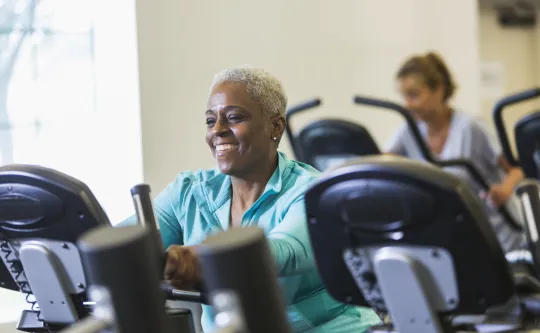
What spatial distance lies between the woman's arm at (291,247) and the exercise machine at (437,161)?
131cm

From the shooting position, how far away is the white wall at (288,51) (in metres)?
3.59

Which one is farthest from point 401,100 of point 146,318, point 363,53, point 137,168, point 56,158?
point 146,318

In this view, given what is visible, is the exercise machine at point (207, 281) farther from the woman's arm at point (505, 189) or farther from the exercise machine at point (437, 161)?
the woman's arm at point (505, 189)

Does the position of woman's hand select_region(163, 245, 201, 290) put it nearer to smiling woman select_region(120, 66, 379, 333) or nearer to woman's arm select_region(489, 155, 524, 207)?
smiling woman select_region(120, 66, 379, 333)

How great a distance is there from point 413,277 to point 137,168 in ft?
8.04

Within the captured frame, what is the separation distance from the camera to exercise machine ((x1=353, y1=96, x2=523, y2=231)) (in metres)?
3.10

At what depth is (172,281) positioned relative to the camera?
136 centimetres

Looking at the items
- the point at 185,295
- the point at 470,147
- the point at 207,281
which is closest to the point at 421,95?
the point at 470,147

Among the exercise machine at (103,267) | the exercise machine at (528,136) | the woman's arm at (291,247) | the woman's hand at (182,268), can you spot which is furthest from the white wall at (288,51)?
the woman's hand at (182,268)

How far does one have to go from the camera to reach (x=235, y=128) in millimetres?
2062

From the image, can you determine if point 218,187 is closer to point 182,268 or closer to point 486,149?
point 182,268

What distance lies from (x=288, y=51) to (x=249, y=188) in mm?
1869

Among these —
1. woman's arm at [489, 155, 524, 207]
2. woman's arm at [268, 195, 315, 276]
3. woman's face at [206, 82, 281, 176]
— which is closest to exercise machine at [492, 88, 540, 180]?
woman's arm at [489, 155, 524, 207]

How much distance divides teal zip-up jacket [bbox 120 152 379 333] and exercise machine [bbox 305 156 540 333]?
377mm
